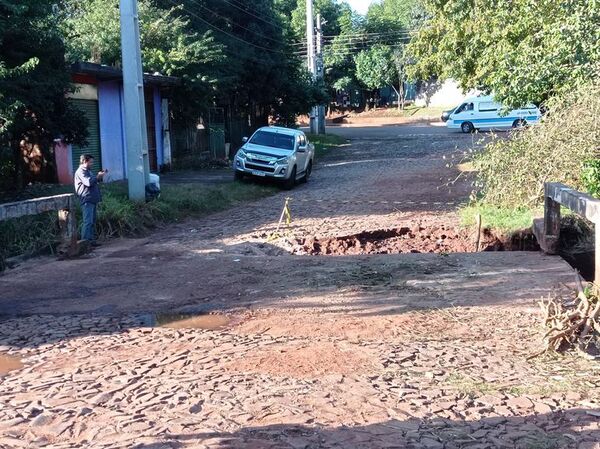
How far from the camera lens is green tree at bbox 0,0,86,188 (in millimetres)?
12070

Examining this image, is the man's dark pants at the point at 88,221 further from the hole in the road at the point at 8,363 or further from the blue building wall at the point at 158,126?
the blue building wall at the point at 158,126

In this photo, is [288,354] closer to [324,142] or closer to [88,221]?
[88,221]

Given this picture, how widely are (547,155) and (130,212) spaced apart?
7.89 m

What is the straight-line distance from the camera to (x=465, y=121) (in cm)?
4497

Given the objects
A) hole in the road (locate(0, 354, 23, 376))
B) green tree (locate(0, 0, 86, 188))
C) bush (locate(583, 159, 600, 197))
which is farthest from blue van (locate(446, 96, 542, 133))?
hole in the road (locate(0, 354, 23, 376))

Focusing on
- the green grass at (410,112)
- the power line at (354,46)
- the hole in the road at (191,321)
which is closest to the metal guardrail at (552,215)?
the hole in the road at (191,321)

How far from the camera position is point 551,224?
9961mm

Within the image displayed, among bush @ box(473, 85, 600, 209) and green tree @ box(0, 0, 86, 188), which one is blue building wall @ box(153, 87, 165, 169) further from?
bush @ box(473, 85, 600, 209)

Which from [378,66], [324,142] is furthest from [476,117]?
[378,66]

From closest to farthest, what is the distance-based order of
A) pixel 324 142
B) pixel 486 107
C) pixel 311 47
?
pixel 324 142 → pixel 486 107 → pixel 311 47

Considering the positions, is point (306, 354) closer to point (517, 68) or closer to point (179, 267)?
point (179, 267)

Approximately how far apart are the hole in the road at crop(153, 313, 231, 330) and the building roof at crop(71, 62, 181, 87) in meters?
10.7

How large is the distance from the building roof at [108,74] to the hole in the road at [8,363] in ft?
38.1

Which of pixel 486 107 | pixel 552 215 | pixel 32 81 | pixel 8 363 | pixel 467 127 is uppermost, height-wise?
pixel 486 107
